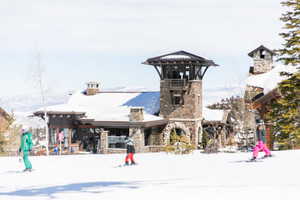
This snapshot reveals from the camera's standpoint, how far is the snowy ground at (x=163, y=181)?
8.20m

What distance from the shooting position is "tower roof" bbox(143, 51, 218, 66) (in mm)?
36188

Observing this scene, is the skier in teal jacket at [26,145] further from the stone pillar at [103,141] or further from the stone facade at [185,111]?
the stone facade at [185,111]

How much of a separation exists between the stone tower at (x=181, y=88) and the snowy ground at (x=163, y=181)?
71.0 ft

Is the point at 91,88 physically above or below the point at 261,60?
below

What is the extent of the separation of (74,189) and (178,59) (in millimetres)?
27682

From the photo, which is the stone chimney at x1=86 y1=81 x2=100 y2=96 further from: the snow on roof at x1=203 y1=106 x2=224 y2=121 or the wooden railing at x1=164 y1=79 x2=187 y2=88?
the snow on roof at x1=203 y1=106 x2=224 y2=121

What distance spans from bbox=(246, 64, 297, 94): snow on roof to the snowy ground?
13.6 m

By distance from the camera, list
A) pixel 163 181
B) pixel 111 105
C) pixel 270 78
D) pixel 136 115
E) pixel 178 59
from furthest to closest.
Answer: pixel 111 105
pixel 178 59
pixel 136 115
pixel 270 78
pixel 163 181

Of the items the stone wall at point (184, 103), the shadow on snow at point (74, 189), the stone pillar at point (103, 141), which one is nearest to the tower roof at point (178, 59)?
→ the stone wall at point (184, 103)

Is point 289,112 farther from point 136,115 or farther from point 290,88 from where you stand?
point 136,115

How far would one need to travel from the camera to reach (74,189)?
929 centimetres

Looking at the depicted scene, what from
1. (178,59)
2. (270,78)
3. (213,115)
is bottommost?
(213,115)

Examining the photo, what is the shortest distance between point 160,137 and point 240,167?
24736 mm

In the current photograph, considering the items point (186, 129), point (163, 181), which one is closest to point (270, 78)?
point (186, 129)
